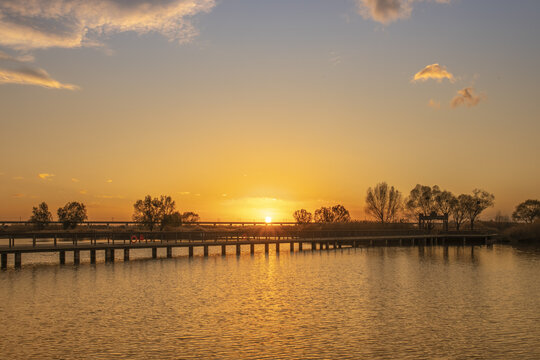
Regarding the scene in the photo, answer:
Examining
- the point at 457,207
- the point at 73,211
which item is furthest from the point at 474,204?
the point at 73,211

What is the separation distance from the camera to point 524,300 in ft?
99.7


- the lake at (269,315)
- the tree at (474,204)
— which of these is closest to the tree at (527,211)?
the tree at (474,204)

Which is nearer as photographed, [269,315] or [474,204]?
[269,315]

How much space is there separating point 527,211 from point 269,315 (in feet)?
578

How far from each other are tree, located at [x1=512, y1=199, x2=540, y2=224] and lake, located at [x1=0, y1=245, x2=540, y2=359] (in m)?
146

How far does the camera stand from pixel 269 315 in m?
25.9

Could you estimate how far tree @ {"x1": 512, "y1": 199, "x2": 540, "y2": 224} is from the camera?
17475 centimetres

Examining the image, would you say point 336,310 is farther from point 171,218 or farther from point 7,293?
point 171,218

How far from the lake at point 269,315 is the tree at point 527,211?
146014mm

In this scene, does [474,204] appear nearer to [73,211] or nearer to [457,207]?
[457,207]

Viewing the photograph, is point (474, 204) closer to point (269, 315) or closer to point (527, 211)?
point (527, 211)

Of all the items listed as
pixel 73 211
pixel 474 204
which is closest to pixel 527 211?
pixel 474 204

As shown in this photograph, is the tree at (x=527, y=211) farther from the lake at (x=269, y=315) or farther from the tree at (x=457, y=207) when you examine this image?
Result: the lake at (x=269, y=315)

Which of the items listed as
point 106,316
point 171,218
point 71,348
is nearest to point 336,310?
point 106,316
